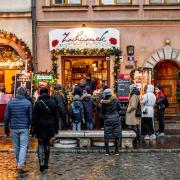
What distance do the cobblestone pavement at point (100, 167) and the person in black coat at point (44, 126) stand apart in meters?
0.37

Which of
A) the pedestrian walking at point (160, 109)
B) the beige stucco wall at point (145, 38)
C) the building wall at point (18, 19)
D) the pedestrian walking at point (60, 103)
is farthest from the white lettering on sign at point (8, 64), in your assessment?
the pedestrian walking at point (160, 109)

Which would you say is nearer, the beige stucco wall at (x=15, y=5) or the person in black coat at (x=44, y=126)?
the person in black coat at (x=44, y=126)

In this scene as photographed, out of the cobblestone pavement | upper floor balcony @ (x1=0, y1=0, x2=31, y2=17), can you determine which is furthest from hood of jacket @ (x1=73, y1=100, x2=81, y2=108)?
upper floor balcony @ (x1=0, y1=0, x2=31, y2=17)

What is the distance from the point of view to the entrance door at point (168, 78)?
25.4 m

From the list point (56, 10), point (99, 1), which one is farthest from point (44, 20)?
point (99, 1)

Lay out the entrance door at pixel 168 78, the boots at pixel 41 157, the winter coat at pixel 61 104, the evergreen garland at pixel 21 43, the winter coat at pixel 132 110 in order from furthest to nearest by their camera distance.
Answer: the entrance door at pixel 168 78
the evergreen garland at pixel 21 43
the winter coat at pixel 61 104
the winter coat at pixel 132 110
the boots at pixel 41 157

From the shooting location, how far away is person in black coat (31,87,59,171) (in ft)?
42.2

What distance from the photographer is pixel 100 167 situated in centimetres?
1342

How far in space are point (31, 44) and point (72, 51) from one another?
1.73 meters

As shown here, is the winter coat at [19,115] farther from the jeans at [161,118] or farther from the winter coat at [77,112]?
the jeans at [161,118]

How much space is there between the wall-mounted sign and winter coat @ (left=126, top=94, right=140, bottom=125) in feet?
23.4

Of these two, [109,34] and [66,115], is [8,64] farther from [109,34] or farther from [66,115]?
[66,115]

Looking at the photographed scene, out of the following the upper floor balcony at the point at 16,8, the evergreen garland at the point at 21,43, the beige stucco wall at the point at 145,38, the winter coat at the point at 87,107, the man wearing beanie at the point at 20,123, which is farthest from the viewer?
the beige stucco wall at the point at 145,38

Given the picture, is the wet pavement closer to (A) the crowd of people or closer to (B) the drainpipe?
(A) the crowd of people
